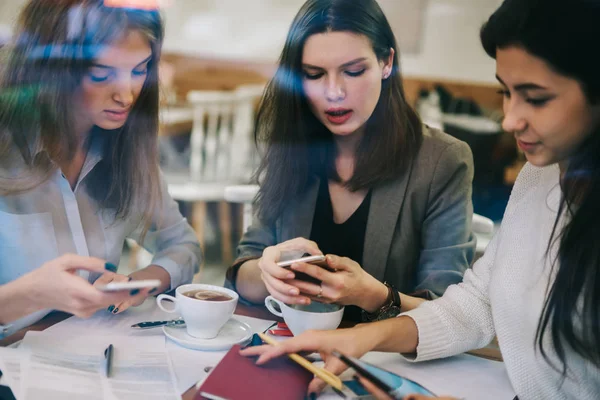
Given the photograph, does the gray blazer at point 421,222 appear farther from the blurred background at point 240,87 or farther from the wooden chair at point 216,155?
the wooden chair at point 216,155

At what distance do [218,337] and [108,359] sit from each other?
0.16m

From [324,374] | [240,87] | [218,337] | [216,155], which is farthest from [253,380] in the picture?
[240,87]

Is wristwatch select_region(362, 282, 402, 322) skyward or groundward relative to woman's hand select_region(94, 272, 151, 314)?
groundward

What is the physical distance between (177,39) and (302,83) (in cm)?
264

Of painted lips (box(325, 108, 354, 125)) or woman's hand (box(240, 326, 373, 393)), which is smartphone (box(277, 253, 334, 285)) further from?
painted lips (box(325, 108, 354, 125))

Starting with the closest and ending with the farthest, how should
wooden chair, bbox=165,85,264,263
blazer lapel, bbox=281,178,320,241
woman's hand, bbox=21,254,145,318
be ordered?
woman's hand, bbox=21,254,145,318 → blazer lapel, bbox=281,178,320,241 → wooden chair, bbox=165,85,264,263

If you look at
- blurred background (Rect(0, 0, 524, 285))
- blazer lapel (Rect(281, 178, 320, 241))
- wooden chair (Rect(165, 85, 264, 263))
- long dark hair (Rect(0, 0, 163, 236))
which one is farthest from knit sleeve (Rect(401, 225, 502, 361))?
wooden chair (Rect(165, 85, 264, 263))

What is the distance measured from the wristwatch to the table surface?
0.08 m

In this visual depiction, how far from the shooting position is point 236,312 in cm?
94

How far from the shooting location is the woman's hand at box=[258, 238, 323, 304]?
0.82 meters

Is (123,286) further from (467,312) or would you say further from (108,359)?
(467,312)

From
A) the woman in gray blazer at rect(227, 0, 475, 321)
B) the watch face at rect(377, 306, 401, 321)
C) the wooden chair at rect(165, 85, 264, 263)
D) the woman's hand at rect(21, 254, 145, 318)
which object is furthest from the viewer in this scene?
the wooden chair at rect(165, 85, 264, 263)

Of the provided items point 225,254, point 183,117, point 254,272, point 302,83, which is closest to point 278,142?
point 302,83

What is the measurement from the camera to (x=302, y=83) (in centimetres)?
113
